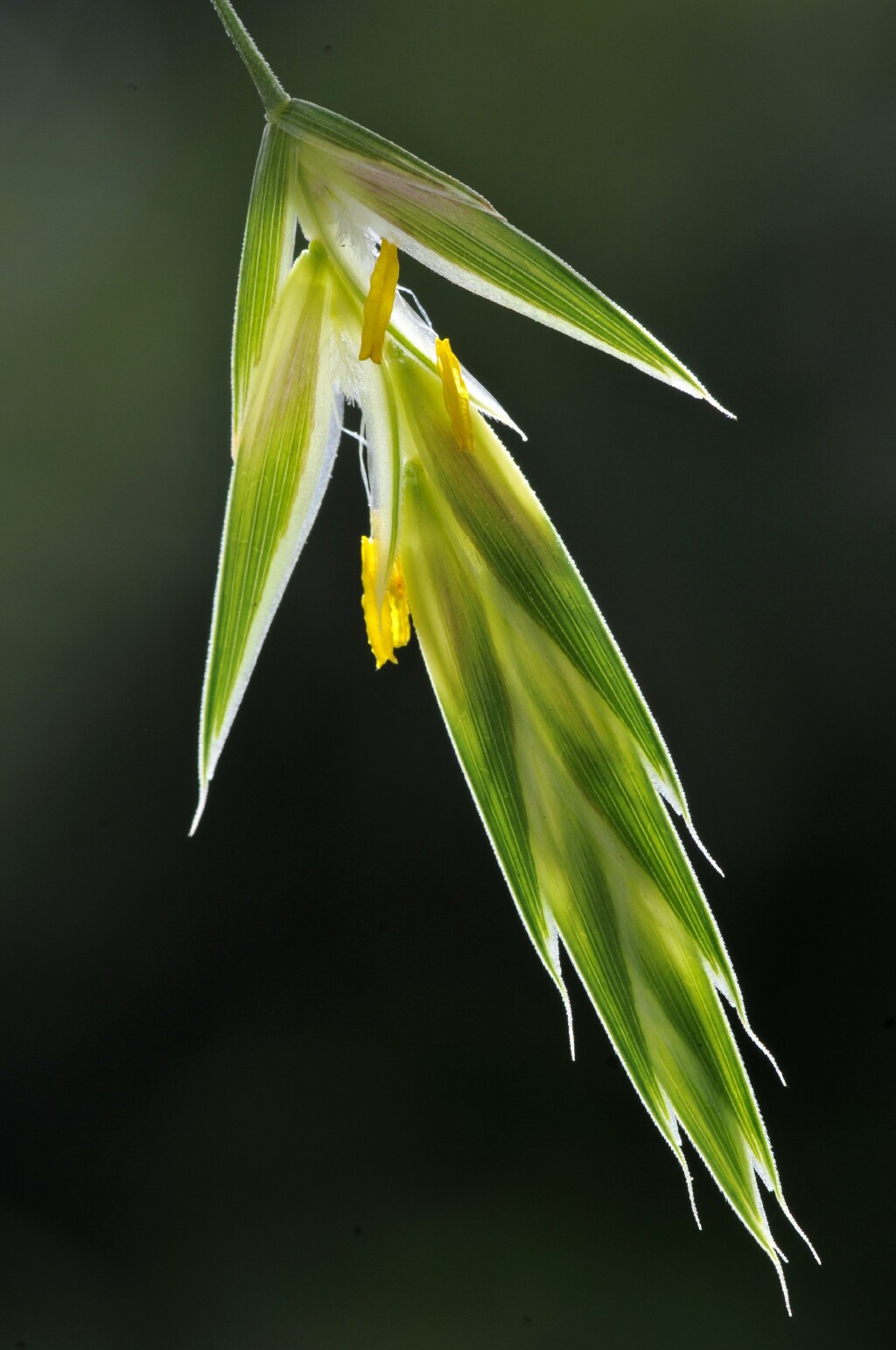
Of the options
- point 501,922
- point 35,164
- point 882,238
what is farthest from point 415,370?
point 882,238

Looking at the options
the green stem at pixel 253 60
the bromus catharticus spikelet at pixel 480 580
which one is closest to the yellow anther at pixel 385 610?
the bromus catharticus spikelet at pixel 480 580

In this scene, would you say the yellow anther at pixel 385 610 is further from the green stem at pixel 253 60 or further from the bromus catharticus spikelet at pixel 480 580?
the green stem at pixel 253 60

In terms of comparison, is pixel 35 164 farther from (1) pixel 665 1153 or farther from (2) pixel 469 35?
(1) pixel 665 1153

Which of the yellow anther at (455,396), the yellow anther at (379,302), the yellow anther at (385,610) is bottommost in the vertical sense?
the yellow anther at (385,610)

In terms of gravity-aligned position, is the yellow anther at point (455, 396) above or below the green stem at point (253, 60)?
below

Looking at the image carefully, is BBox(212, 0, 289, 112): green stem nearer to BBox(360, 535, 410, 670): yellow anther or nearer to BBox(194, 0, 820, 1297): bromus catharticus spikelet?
BBox(194, 0, 820, 1297): bromus catharticus spikelet

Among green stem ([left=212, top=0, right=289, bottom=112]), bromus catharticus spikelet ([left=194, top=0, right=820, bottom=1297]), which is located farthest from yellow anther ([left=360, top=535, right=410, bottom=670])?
green stem ([left=212, top=0, right=289, bottom=112])

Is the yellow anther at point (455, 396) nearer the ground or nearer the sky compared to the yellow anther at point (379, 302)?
nearer the ground

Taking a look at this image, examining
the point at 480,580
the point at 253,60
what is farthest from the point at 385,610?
the point at 253,60

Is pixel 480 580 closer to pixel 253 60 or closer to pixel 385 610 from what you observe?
pixel 385 610
